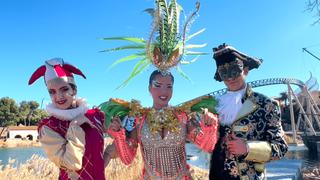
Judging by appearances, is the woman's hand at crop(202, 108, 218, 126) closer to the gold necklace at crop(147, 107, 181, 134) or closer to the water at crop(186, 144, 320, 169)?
the gold necklace at crop(147, 107, 181, 134)

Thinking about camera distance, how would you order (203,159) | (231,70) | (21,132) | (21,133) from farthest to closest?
(21,133)
(21,132)
(203,159)
(231,70)

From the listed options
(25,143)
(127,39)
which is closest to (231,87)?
(127,39)

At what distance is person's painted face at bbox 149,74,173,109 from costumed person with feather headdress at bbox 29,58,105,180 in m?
0.53

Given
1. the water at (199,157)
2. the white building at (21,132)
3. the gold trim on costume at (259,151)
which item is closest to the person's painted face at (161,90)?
the water at (199,157)

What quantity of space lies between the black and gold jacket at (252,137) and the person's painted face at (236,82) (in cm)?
11

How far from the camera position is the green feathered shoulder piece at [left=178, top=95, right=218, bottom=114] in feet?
9.86

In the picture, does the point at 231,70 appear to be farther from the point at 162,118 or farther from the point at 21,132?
the point at 21,132

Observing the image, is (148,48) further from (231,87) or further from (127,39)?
(231,87)

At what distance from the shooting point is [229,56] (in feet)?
9.43

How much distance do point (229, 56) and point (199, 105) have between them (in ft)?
1.63

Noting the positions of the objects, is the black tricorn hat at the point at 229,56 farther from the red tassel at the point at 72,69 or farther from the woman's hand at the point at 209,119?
the red tassel at the point at 72,69

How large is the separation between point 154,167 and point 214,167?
502 millimetres

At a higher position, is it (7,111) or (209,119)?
(7,111)

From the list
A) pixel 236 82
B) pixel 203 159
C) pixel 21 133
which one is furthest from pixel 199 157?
pixel 21 133
